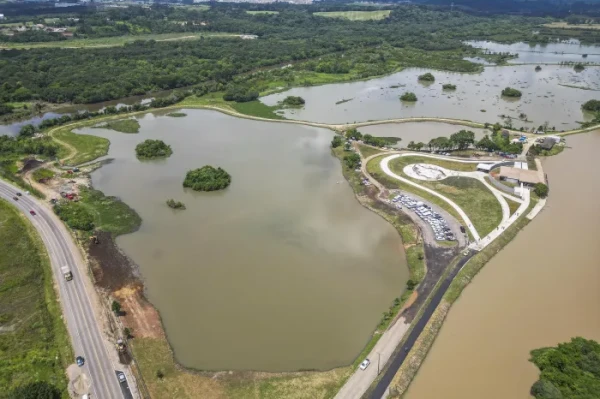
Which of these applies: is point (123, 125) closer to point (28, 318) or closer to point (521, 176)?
point (28, 318)

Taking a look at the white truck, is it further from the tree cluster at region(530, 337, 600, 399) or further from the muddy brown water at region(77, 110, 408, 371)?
the tree cluster at region(530, 337, 600, 399)

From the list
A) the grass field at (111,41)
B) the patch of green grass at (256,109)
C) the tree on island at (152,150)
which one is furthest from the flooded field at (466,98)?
the grass field at (111,41)

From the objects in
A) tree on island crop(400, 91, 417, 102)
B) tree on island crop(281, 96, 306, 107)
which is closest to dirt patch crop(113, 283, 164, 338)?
tree on island crop(281, 96, 306, 107)

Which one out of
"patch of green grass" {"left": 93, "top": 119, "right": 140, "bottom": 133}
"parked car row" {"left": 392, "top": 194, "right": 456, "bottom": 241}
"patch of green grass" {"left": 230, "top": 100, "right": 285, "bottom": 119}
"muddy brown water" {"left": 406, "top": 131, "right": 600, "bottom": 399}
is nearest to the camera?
"muddy brown water" {"left": 406, "top": 131, "right": 600, "bottom": 399}

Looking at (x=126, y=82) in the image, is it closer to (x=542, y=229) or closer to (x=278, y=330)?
(x=278, y=330)

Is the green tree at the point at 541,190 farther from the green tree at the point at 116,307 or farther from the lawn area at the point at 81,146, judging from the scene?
the lawn area at the point at 81,146

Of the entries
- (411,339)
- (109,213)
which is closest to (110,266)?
(109,213)
